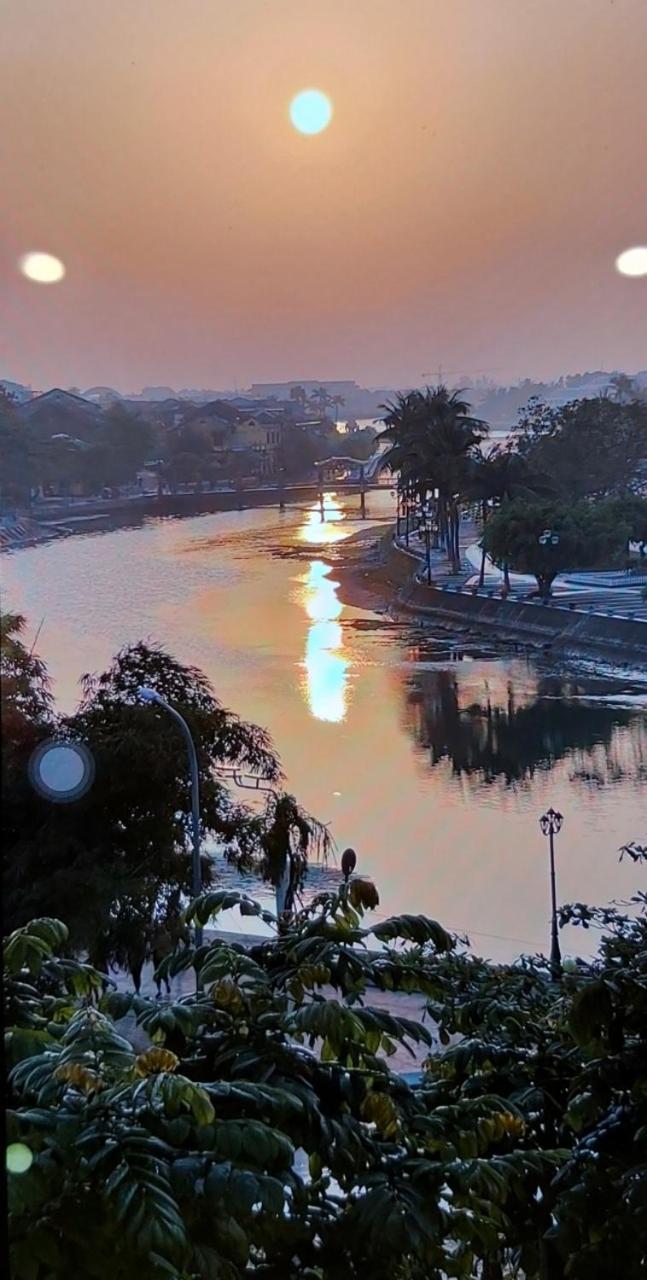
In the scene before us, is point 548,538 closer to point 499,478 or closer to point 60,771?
point 499,478

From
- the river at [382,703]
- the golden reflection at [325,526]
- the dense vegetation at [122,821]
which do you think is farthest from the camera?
the golden reflection at [325,526]

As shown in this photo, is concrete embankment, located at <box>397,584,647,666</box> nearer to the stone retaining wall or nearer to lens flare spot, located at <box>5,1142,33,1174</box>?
the stone retaining wall

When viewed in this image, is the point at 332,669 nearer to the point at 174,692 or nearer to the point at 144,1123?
the point at 174,692

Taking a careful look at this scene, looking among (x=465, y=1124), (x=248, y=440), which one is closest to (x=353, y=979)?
(x=465, y=1124)

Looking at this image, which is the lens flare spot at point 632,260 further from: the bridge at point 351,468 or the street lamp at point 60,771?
the street lamp at point 60,771

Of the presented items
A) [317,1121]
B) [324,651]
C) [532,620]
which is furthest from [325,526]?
[317,1121]

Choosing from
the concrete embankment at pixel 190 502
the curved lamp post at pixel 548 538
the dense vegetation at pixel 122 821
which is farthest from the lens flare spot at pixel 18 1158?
the curved lamp post at pixel 548 538
